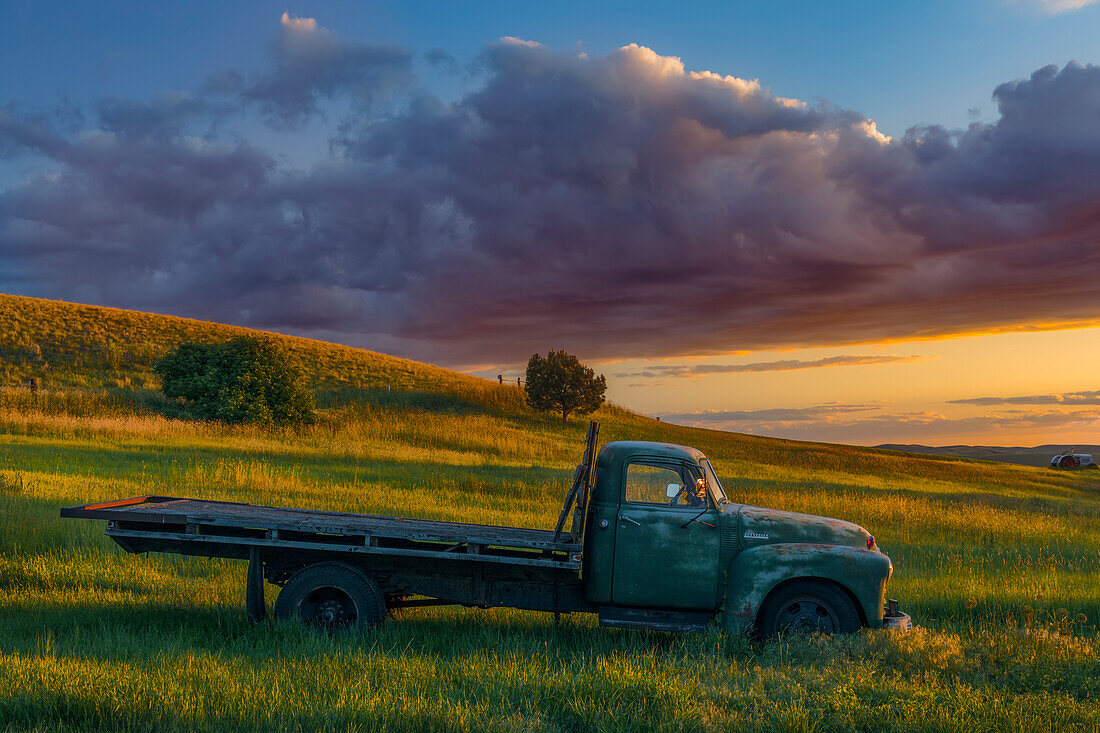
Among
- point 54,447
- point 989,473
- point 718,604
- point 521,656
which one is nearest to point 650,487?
point 718,604

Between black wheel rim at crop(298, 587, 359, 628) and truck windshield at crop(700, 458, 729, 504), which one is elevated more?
truck windshield at crop(700, 458, 729, 504)

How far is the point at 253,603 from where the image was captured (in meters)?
7.82

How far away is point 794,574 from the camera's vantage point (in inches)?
290

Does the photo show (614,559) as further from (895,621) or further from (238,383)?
(238,383)

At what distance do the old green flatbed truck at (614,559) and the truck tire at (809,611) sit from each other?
1 centimetres

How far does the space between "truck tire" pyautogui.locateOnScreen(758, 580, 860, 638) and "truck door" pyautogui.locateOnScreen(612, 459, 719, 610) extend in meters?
0.61

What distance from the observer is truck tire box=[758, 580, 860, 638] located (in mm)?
7473

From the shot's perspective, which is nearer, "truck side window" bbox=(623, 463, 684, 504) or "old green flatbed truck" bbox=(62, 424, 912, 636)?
"old green flatbed truck" bbox=(62, 424, 912, 636)

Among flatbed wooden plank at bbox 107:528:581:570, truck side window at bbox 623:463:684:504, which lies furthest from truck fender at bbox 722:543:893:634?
flatbed wooden plank at bbox 107:528:581:570

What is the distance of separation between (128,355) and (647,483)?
6266 cm

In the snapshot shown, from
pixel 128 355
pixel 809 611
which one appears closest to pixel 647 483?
pixel 809 611

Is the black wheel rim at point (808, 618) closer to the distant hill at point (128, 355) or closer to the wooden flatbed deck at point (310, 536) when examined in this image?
the wooden flatbed deck at point (310, 536)

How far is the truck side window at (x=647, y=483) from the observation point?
7734 mm

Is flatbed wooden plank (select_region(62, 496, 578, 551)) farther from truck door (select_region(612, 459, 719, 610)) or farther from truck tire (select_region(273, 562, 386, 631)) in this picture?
truck door (select_region(612, 459, 719, 610))
